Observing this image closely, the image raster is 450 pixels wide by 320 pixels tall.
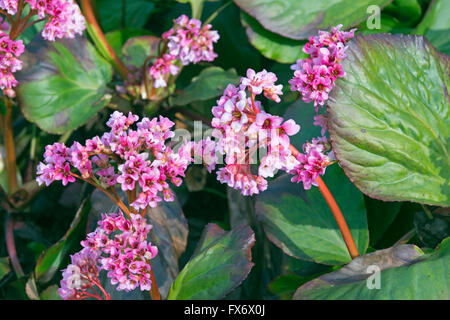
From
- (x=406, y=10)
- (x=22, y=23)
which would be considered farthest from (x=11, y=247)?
(x=406, y=10)

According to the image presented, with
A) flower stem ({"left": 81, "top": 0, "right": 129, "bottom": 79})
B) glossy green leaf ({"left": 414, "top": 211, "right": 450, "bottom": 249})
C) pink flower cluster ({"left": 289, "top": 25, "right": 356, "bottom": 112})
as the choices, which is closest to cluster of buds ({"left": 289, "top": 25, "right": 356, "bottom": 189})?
pink flower cluster ({"left": 289, "top": 25, "right": 356, "bottom": 112})

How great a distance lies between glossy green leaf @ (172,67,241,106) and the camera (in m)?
1.24

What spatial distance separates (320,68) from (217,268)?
361 millimetres

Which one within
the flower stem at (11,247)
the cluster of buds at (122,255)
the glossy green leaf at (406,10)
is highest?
the glossy green leaf at (406,10)

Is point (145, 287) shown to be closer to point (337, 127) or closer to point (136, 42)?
point (337, 127)

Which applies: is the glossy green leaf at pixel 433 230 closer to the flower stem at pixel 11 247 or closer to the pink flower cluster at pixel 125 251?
the pink flower cluster at pixel 125 251

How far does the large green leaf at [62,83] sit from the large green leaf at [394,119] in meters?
0.68

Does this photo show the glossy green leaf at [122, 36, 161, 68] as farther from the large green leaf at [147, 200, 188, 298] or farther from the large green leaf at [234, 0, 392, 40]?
the large green leaf at [147, 200, 188, 298]

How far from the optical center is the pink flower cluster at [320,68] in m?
0.76

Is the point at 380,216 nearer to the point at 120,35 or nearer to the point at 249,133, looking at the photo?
the point at 249,133

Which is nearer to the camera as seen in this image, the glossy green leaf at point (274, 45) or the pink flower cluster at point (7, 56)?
the pink flower cluster at point (7, 56)

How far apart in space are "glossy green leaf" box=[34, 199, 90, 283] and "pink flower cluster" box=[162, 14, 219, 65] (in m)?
0.40

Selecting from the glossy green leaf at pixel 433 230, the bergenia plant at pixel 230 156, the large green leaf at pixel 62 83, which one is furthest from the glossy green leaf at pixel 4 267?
the glossy green leaf at pixel 433 230

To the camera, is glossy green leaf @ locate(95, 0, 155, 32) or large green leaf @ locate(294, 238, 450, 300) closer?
large green leaf @ locate(294, 238, 450, 300)
